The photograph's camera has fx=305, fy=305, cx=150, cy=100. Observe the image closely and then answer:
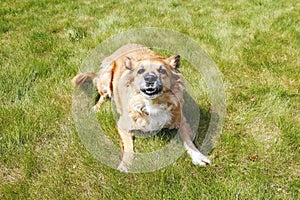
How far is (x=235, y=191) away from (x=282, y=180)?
44cm

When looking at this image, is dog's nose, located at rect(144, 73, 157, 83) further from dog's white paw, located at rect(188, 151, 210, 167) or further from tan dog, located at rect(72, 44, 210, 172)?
dog's white paw, located at rect(188, 151, 210, 167)

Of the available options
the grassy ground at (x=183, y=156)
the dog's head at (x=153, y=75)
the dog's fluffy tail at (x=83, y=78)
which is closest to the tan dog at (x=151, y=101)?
the dog's head at (x=153, y=75)

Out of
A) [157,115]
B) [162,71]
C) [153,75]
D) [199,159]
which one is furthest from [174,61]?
[199,159]

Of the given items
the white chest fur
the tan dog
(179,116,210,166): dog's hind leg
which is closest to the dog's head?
the tan dog

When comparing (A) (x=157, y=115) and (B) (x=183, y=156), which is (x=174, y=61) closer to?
(A) (x=157, y=115)

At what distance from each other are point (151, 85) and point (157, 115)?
0.41 meters

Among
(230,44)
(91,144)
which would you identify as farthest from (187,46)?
(91,144)

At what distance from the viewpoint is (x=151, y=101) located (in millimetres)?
2682

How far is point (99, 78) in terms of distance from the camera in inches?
147

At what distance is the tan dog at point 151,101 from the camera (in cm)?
256

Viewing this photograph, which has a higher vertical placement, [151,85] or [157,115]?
[151,85]

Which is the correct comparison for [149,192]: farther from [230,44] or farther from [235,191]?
[230,44]

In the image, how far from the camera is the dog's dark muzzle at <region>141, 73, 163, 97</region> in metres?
2.47

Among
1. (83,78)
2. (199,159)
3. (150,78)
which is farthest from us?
(83,78)
